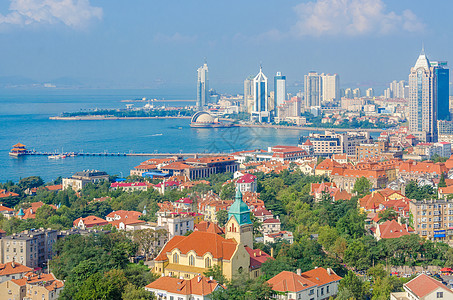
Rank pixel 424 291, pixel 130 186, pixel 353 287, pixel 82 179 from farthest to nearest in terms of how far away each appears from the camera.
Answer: pixel 82 179
pixel 130 186
pixel 353 287
pixel 424 291

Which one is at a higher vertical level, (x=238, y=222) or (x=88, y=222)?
(x=238, y=222)

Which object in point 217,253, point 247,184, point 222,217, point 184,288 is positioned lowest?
point 184,288

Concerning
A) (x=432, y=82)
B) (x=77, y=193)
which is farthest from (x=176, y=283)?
(x=432, y=82)

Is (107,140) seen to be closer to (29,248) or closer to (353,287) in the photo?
(29,248)

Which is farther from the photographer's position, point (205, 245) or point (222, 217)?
point (222, 217)

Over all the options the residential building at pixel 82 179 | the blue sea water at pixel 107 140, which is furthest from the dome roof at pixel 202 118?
the residential building at pixel 82 179

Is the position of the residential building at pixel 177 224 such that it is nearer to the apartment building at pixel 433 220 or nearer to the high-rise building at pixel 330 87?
the apartment building at pixel 433 220

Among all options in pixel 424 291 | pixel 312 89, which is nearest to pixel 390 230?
pixel 424 291

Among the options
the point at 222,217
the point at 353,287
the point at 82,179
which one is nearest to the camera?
the point at 353,287
